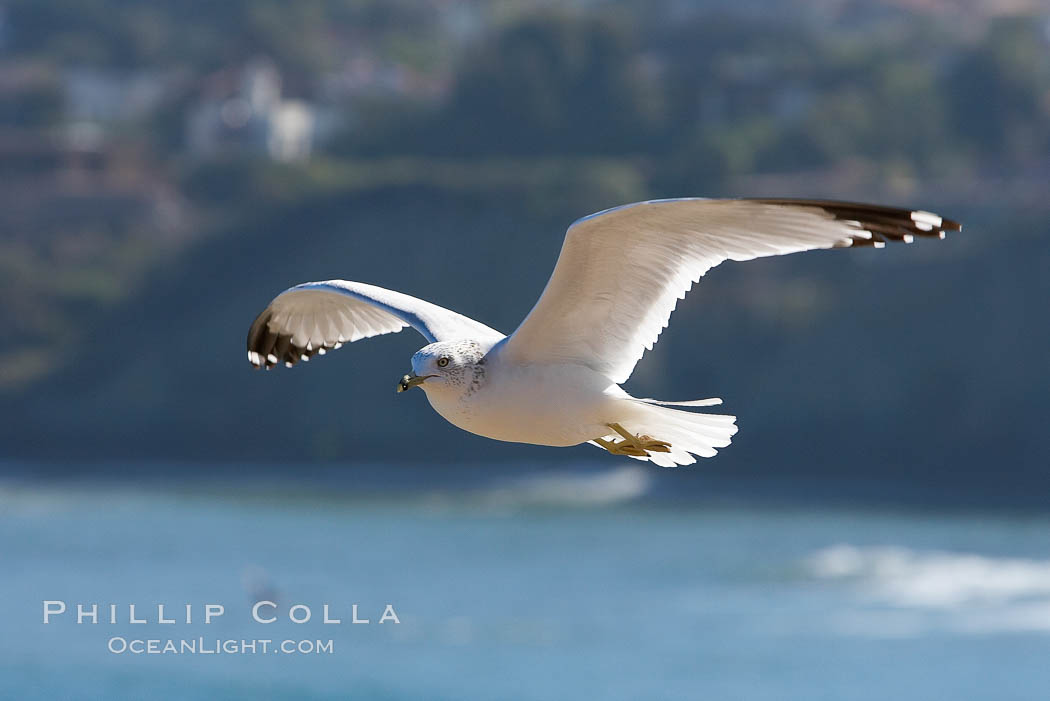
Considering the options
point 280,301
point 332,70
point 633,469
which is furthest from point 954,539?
point 332,70

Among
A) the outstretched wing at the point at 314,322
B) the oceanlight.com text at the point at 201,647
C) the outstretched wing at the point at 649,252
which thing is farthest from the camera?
the oceanlight.com text at the point at 201,647

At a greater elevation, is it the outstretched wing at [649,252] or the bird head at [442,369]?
the outstretched wing at [649,252]

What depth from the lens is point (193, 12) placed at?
60781mm

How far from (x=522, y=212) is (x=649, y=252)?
36.0 metres

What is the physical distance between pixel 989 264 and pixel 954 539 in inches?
441

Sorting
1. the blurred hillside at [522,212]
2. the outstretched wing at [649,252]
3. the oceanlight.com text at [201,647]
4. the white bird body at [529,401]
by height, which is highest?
the blurred hillside at [522,212]

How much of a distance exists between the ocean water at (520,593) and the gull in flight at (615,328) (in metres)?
12.3

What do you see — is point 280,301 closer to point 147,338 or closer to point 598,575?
point 598,575

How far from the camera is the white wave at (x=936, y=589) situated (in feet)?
70.9

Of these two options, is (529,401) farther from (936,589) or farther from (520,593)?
(936,589)

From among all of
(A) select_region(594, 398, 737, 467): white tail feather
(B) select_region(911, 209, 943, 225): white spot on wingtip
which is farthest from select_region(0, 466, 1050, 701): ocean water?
(B) select_region(911, 209, 943, 225): white spot on wingtip

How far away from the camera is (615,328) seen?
225 inches

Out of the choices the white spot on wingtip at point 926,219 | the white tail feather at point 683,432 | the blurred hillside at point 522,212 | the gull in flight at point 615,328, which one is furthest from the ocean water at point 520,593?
the white spot on wingtip at point 926,219

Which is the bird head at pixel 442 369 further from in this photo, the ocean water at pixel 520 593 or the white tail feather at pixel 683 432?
the ocean water at pixel 520 593
